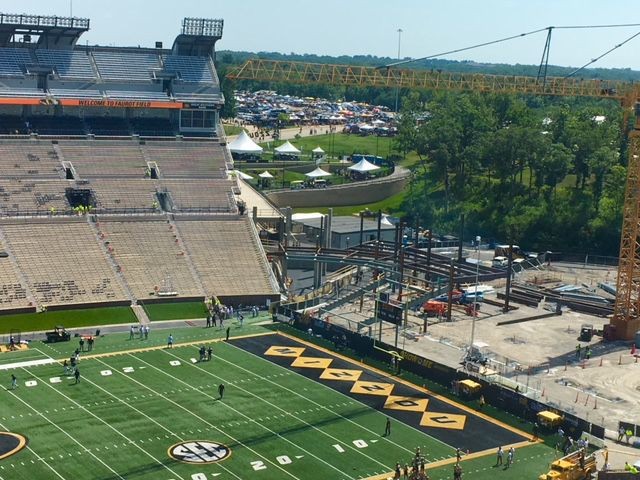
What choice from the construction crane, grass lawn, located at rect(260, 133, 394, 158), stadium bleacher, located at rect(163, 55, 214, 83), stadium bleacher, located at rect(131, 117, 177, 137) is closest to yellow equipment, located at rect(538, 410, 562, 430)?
the construction crane

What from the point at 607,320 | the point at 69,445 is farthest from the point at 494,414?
the point at 607,320

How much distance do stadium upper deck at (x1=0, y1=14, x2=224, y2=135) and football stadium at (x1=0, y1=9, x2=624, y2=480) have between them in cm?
16

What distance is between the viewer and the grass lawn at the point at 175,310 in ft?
221

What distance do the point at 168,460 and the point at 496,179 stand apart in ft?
255

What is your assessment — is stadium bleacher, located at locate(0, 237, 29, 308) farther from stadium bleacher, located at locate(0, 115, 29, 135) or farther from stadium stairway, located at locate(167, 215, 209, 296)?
stadium bleacher, located at locate(0, 115, 29, 135)

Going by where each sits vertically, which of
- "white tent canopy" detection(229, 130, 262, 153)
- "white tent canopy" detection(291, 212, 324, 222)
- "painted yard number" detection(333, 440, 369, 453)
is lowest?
"painted yard number" detection(333, 440, 369, 453)

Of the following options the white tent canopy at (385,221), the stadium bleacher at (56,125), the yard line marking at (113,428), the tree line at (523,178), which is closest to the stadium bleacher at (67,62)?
the stadium bleacher at (56,125)

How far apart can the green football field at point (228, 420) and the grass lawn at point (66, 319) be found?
3915mm

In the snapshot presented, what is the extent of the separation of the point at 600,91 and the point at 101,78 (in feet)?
137

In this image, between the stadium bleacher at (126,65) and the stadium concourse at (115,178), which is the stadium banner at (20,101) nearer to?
the stadium concourse at (115,178)

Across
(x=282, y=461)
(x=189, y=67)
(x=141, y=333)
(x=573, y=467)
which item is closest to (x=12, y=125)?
(x=189, y=67)

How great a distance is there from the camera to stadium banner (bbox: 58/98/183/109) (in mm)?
85250

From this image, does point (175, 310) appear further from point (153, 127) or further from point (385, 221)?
point (385, 221)

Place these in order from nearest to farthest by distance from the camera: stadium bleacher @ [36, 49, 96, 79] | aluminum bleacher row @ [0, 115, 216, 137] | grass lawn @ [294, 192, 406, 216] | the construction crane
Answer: the construction crane
aluminum bleacher row @ [0, 115, 216, 137]
stadium bleacher @ [36, 49, 96, 79]
grass lawn @ [294, 192, 406, 216]
